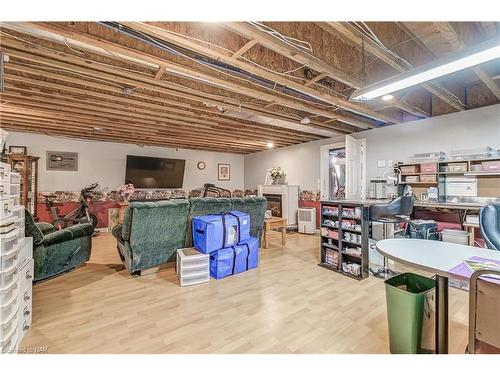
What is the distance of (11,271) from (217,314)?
157 cm

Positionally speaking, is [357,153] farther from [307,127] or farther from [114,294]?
[114,294]

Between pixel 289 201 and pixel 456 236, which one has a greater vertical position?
pixel 289 201

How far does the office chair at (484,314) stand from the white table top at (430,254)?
15 centimetres

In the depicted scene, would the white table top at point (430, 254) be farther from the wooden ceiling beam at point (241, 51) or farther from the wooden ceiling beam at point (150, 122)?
the wooden ceiling beam at point (150, 122)

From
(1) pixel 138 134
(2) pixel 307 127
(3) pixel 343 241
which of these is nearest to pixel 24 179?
(1) pixel 138 134

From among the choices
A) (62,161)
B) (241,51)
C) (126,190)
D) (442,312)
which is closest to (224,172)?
(126,190)

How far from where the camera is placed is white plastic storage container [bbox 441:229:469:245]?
10.8ft

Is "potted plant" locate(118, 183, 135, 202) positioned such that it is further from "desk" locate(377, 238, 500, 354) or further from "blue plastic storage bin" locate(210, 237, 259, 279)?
"desk" locate(377, 238, 500, 354)

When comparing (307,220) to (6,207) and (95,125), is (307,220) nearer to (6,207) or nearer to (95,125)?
(95,125)

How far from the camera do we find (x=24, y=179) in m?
4.90

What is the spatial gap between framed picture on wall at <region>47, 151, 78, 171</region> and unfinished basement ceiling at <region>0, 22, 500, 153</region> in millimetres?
1070

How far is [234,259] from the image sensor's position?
10.6ft

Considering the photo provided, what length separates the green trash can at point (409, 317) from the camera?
1529 mm

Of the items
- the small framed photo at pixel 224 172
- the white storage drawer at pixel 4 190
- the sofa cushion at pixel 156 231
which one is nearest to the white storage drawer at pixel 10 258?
the white storage drawer at pixel 4 190
